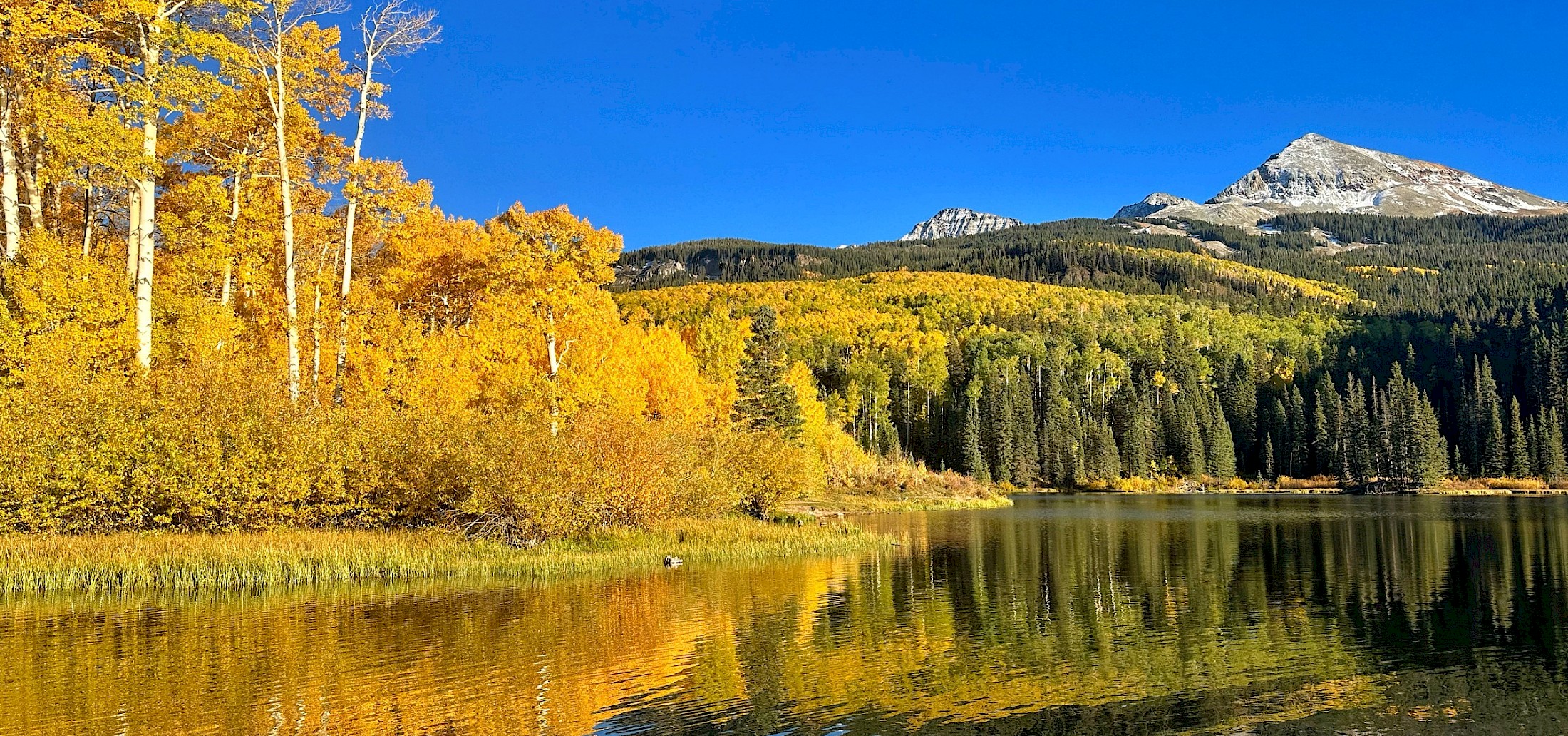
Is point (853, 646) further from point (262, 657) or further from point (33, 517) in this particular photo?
point (33, 517)

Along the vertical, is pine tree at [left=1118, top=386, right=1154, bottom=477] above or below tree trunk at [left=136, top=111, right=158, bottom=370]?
below

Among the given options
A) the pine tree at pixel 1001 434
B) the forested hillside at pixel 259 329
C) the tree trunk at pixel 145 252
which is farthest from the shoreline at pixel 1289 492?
the tree trunk at pixel 145 252

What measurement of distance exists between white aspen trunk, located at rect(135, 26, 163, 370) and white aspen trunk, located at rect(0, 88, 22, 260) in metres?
2.82

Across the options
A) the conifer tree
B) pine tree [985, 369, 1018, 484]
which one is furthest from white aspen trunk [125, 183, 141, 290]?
the conifer tree

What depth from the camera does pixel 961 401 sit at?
13325cm

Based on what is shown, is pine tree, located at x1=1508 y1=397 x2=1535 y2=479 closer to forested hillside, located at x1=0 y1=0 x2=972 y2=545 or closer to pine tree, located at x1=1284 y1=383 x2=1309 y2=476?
pine tree, located at x1=1284 y1=383 x2=1309 y2=476

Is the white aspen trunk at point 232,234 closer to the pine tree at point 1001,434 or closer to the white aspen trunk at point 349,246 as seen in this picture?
the white aspen trunk at point 349,246

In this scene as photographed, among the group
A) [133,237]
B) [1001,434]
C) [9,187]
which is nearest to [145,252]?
[133,237]

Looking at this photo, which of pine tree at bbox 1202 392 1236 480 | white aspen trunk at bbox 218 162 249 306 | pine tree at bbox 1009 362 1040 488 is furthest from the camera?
pine tree at bbox 1202 392 1236 480

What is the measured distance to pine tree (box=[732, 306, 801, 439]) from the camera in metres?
65.1

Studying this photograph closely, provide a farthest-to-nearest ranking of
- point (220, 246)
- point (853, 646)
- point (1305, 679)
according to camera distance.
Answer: point (220, 246), point (853, 646), point (1305, 679)

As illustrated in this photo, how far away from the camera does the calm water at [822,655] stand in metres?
12.8

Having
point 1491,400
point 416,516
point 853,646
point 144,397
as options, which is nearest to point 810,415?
point 416,516

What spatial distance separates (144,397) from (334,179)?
9.67 meters
